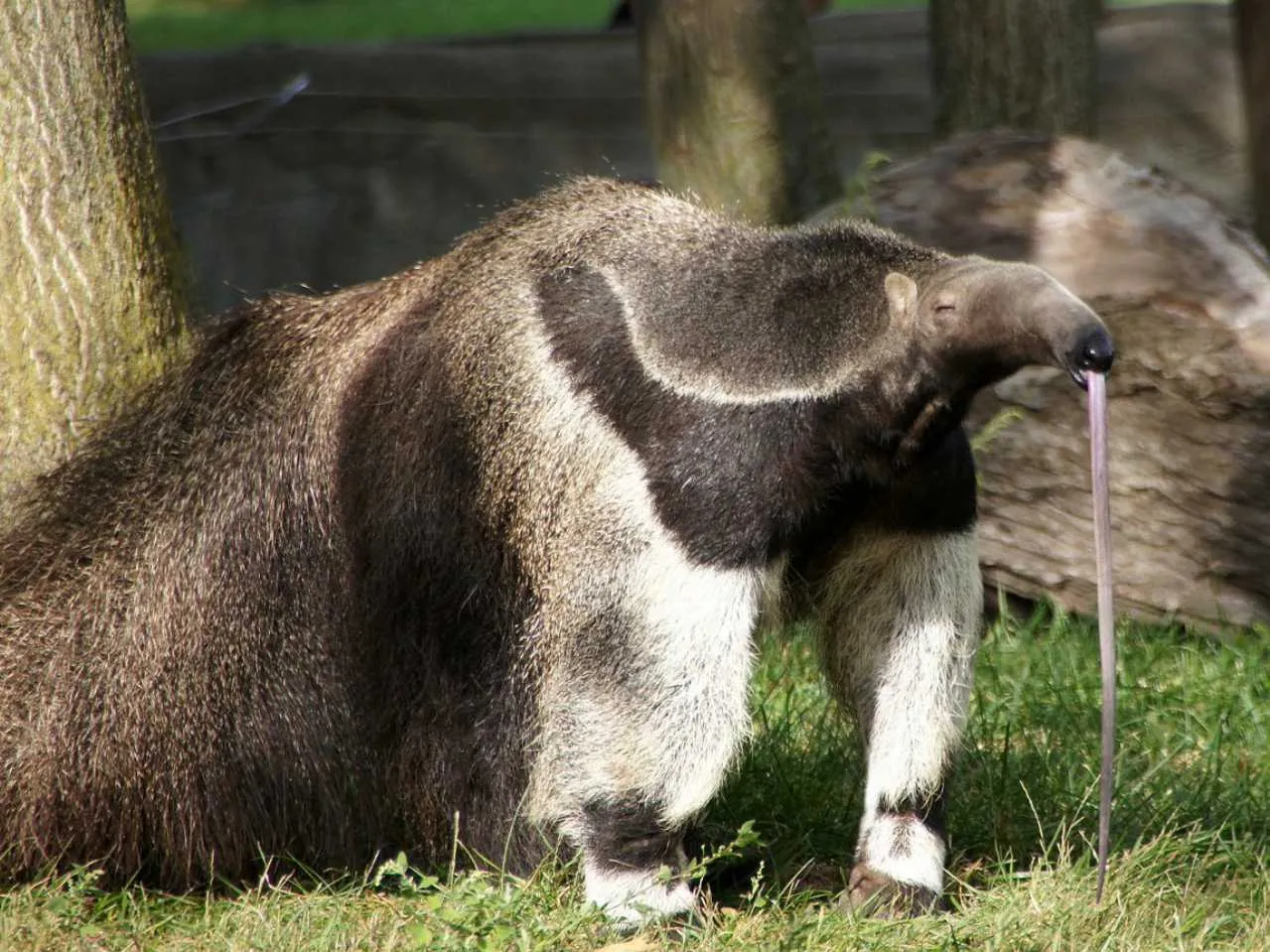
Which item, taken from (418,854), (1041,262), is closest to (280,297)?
(418,854)

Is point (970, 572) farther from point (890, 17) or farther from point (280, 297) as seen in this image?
point (890, 17)

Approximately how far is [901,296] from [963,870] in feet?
5.76

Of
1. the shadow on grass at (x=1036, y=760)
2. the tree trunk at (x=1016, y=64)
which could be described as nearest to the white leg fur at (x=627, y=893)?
the shadow on grass at (x=1036, y=760)

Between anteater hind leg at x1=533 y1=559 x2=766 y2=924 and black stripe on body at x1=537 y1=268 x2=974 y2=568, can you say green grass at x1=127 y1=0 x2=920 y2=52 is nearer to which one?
black stripe on body at x1=537 y1=268 x2=974 y2=568

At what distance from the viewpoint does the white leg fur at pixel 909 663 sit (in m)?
4.25

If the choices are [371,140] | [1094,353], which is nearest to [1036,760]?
[1094,353]

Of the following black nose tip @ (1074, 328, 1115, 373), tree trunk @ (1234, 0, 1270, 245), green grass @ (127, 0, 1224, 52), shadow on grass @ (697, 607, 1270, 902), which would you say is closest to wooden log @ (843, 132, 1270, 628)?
shadow on grass @ (697, 607, 1270, 902)

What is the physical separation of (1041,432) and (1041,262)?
66 cm

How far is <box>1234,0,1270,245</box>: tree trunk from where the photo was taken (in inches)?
313

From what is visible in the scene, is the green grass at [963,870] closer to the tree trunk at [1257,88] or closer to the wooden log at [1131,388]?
the wooden log at [1131,388]

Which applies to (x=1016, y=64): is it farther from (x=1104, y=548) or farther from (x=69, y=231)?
(x=1104, y=548)

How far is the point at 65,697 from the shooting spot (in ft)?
15.5

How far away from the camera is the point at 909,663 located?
4281 millimetres

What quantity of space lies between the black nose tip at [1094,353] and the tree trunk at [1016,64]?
423 centimetres
